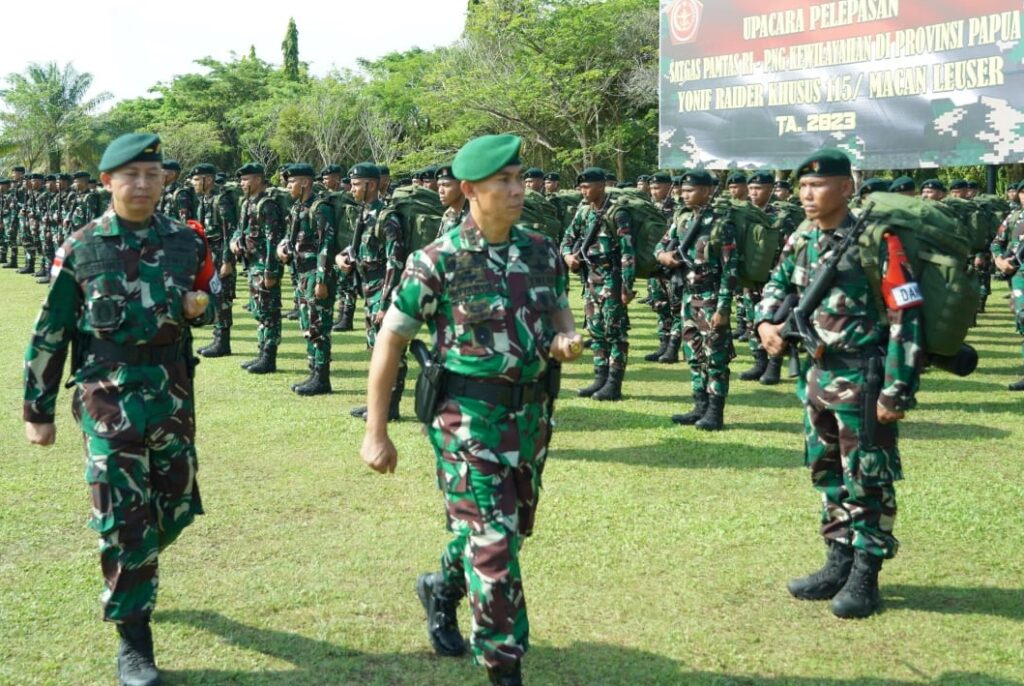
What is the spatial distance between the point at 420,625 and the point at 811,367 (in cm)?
203

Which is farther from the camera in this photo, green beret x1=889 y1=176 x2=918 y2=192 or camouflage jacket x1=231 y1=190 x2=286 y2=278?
green beret x1=889 y1=176 x2=918 y2=192

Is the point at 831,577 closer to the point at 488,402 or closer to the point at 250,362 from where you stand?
the point at 488,402

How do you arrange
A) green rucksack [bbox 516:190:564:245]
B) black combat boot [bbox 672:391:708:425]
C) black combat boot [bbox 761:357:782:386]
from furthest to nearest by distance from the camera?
green rucksack [bbox 516:190:564:245]
black combat boot [bbox 761:357:782:386]
black combat boot [bbox 672:391:708:425]

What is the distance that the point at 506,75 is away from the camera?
3800cm

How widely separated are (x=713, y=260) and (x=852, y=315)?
3.97 meters

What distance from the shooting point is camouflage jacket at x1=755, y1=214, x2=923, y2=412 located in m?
4.24

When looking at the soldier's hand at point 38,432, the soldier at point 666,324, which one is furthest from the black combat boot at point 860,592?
the soldier at point 666,324

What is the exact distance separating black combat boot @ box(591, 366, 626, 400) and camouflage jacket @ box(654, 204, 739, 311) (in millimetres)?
1205

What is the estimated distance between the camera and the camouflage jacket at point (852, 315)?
424cm

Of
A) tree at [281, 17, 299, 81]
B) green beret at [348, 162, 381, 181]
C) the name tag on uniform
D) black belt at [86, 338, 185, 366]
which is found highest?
tree at [281, 17, 299, 81]

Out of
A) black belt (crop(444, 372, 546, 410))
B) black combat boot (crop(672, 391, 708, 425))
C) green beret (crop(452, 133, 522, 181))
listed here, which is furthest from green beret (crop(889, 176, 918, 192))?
black belt (crop(444, 372, 546, 410))

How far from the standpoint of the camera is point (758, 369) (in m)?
10.5

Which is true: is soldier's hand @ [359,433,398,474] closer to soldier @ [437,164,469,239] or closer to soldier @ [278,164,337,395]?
soldier @ [437,164,469,239]

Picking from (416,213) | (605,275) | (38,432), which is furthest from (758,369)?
(38,432)
